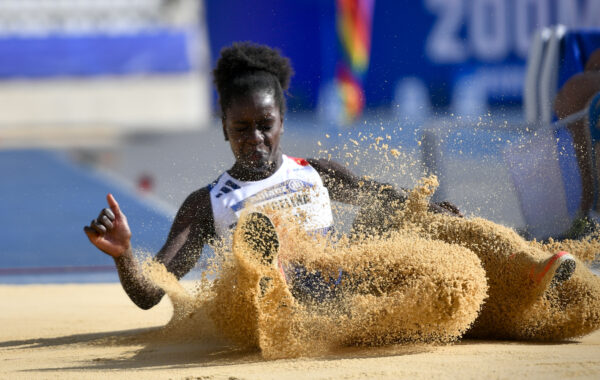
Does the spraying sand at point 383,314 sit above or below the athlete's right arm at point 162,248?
below

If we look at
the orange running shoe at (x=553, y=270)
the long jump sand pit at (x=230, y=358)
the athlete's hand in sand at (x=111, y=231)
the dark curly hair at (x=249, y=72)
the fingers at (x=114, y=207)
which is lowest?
the long jump sand pit at (x=230, y=358)

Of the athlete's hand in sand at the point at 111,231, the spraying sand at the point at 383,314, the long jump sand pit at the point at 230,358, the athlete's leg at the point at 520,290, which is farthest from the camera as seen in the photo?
the athlete's hand in sand at the point at 111,231

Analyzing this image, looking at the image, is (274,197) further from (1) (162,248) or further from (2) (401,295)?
(2) (401,295)

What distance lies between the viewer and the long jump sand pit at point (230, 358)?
7.15ft

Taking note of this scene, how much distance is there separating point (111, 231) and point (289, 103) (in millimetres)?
1169

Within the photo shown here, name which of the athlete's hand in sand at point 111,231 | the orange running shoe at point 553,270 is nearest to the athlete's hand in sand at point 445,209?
the orange running shoe at point 553,270

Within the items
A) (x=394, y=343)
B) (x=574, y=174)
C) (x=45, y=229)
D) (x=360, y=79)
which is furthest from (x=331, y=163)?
(x=360, y=79)

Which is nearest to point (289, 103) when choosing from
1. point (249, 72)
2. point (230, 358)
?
point (249, 72)

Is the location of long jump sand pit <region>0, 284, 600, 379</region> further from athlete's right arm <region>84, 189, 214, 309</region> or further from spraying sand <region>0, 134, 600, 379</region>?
athlete's right arm <region>84, 189, 214, 309</region>

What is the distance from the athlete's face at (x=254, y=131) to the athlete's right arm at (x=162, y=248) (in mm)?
257

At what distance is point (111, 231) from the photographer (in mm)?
2836

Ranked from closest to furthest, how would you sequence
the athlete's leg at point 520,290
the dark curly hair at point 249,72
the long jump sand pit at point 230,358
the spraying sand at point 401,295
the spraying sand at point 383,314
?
the long jump sand pit at point 230,358 → the spraying sand at point 383,314 → the spraying sand at point 401,295 → the athlete's leg at point 520,290 → the dark curly hair at point 249,72

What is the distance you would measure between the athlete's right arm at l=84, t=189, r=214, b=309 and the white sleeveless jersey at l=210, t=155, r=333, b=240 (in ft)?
0.21

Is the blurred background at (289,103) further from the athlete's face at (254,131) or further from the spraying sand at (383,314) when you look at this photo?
the spraying sand at (383,314)
